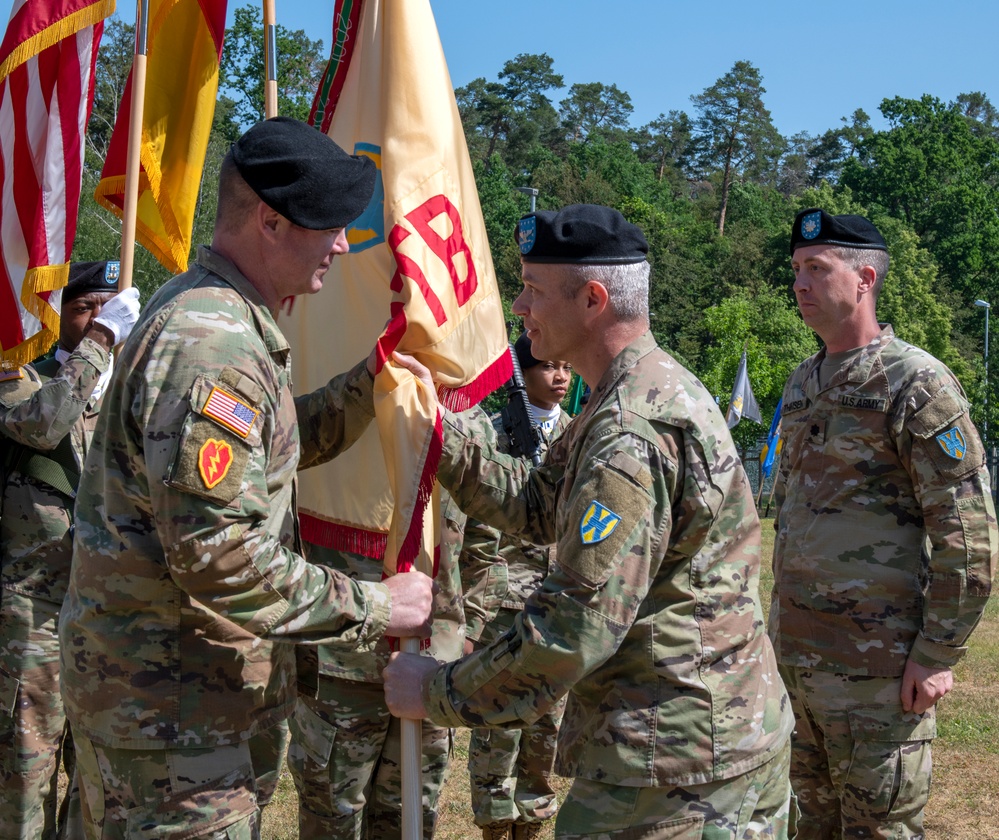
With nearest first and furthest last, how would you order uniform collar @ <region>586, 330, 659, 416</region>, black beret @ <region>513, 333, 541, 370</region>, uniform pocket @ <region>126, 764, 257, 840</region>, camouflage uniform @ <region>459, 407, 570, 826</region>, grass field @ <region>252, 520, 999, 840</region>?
uniform pocket @ <region>126, 764, 257, 840</region> → uniform collar @ <region>586, 330, 659, 416</region> → camouflage uniform @ <region>459, 407, 570, 826</region> → grass field @ <region>252, 520, 999, 840</region> → black beret @ <region>513, 333, 541, 370</region>

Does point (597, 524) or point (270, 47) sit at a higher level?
point (270, 47)

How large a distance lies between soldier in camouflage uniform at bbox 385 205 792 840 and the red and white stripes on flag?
3.53m

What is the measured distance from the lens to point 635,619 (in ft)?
9.24

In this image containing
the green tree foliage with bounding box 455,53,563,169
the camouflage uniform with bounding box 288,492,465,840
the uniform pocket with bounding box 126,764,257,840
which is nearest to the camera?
the uniform pocket with bounding box 126,764,257,840

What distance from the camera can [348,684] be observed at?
4.34 m

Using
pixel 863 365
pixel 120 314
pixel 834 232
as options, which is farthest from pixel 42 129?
pixel 863 365

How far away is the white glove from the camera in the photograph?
514cm

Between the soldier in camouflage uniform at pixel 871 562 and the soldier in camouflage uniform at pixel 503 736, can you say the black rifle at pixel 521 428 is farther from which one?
the soldier in camouflage uniform at pixel 871 562

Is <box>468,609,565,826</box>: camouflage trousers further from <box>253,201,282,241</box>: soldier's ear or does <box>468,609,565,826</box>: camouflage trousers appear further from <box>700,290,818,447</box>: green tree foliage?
<box>700,290,818,447</box>: green tree foliage

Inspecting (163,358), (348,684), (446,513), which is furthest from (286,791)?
(163,358)

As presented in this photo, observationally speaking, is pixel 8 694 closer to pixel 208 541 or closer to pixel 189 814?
pixel 189 814

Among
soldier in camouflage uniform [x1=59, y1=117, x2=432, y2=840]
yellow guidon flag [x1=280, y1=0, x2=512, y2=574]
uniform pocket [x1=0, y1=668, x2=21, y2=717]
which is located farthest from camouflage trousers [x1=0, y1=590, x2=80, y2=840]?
soldier in camouflage uniform [x1=59, y1=117, x2=432, y2=840]

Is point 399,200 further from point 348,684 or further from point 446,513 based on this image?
point 348,684

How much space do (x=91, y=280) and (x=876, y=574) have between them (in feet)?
13.8
